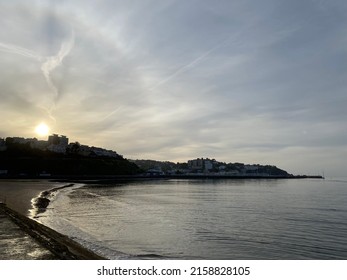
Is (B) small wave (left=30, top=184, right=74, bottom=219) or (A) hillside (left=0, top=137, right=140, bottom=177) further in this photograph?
(A) hillside (left=0, top=137, right=140, bottom=177)

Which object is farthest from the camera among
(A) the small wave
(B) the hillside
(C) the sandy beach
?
(B) the hillside

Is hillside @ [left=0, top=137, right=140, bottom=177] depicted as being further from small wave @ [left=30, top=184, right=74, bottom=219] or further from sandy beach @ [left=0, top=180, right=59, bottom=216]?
small wave @ [left=30, top=184, right=74, bottom=219]

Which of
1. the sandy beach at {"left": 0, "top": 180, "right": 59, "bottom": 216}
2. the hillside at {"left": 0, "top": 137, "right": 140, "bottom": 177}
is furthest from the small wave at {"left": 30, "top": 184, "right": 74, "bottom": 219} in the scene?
the hillside at {"left": 0, "top": 137, "right": 140, "bottom": 177}

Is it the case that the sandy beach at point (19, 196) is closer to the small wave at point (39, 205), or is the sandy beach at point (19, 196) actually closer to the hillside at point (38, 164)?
the small wave at point (39, 205)

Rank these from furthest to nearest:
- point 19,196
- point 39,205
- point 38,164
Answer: point 38,164 → point 19,196 → point 39,205

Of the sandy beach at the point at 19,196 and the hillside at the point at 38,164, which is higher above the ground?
the hillside at the point at 38,164

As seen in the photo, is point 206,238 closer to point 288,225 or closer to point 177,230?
point 177,230

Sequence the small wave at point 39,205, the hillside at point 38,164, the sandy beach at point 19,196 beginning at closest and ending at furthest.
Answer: the small wave at point 39,205, the sandy beach at point 19,196, the hillside at point 38,164

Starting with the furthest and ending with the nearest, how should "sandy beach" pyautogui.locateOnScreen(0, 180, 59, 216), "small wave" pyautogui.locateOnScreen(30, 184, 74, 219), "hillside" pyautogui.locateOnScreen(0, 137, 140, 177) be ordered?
"hillside" pyautogui.locateOnScreen(0, 137, 140, 177), "sandy beach" pyautogui.locateOnScreen(0, 180, 59, 216), "small wave" pyautogui.locateOnScreen(30, 184, 74, 219)

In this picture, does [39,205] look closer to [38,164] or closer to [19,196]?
[19,196]

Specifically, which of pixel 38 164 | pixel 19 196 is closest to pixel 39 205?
pixel 19 196

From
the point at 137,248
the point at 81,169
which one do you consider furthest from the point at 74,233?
the point at 81,169

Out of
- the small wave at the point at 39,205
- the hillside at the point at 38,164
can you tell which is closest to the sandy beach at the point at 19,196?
the small wave at the point at 39,205

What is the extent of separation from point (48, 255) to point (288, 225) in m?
25.8
